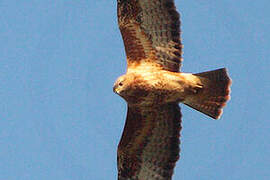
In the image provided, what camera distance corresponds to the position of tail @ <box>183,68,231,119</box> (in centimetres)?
1079

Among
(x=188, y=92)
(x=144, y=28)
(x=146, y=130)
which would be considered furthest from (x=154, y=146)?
(x=144, y=28)

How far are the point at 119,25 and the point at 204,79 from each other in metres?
1.92

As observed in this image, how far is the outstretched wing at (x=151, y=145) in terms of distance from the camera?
35.4ft

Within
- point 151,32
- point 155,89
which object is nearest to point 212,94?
point 155,89

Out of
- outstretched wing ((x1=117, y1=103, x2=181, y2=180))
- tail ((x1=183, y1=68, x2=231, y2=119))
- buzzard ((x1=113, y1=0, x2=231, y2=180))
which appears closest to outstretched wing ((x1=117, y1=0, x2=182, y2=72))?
buzzard ((x1=113, y1=0, x2=231, y2=180))

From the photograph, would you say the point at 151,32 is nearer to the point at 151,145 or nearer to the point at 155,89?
the point at 155,89

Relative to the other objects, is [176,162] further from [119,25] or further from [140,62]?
[119,25]

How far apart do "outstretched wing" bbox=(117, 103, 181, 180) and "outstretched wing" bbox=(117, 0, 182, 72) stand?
37.4 inches

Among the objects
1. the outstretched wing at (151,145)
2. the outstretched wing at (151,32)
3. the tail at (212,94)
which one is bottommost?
the outstretched wing at (151,145)

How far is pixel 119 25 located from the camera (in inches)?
419

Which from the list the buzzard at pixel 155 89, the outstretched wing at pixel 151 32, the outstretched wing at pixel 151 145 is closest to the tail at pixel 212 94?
the buzzard at pixel 155 89

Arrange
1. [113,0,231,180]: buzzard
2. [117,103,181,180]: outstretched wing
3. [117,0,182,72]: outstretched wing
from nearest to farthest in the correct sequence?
1. [113,0,231,180]: buzzard
2. [117,0,182,72]: outstretched wing
3. [117,103,181,180]: outstretched wing

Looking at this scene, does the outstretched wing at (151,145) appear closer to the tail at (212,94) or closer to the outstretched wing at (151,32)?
the tail at (212,94)

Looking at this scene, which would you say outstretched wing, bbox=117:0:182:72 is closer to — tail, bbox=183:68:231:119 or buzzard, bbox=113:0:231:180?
buzzard, bbox=113:0:231:180
